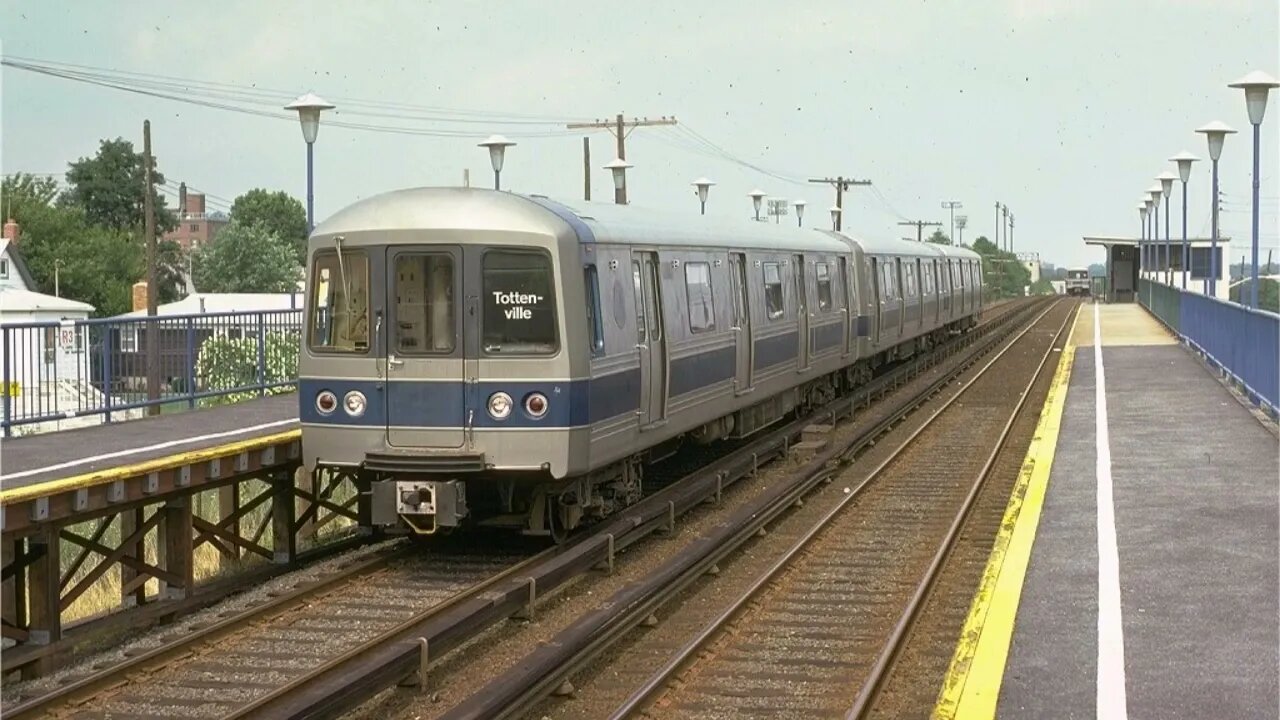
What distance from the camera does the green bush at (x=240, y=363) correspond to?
17453mm

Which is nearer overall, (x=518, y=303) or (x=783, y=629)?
(x=783, y=629)

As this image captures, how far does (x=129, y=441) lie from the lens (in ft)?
43.6

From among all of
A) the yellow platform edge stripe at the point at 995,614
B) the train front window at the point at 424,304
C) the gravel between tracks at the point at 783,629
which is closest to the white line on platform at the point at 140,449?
the train front window at the point at 424,304

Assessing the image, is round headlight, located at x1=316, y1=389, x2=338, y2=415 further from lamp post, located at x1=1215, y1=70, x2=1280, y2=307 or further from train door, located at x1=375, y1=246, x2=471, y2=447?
lamp post, located at x1=1215, y1=70, x2=1280, y2=307

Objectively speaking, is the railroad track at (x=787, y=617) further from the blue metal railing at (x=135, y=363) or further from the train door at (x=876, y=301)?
the train door at (x=876, y=301)

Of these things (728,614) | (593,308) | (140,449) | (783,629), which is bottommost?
(783,629)

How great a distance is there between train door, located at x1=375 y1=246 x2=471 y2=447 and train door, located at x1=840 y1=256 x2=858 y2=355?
13.7 metres

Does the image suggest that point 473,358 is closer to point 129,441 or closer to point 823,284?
point 129,441

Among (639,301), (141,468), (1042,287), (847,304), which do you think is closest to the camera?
(141,468)

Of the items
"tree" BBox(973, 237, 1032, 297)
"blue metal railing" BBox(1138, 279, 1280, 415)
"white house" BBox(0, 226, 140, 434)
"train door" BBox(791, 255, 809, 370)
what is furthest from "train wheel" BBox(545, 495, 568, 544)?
"tree" BBox(973, 237, 1032, 297)

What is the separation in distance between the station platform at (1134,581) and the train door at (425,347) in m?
4.03

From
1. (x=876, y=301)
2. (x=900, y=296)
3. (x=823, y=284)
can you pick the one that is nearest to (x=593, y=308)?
(x=823, y=284)

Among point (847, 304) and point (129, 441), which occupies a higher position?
point (847, 304)

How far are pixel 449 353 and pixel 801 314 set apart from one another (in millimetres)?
9939
